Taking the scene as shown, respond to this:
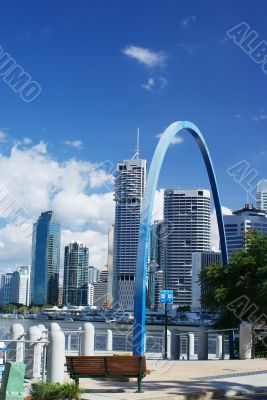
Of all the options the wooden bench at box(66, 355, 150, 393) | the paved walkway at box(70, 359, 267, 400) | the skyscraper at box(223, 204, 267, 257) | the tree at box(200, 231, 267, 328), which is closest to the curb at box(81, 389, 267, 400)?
the paved walkway at box(70, 359, 267, 400)

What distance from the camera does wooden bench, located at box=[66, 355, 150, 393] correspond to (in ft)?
43.7

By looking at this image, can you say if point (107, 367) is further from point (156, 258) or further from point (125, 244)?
point (125, 244)

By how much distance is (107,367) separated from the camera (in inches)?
531

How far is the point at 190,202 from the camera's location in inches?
5349

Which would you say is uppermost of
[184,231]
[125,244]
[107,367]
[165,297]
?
[184,231]

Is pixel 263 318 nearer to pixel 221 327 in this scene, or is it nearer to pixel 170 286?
pixel 221 327

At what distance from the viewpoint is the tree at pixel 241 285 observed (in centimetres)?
2786

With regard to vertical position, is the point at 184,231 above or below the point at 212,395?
above

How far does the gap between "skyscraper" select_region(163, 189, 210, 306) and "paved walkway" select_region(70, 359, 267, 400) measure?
9965cm

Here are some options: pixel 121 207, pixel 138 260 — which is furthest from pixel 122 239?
pixel 138 260

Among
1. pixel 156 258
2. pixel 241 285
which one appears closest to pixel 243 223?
pixel 156 258

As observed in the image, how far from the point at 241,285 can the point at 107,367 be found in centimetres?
1673

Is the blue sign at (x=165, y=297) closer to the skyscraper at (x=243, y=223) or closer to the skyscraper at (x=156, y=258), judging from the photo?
the skyscraper at (x=156, y=258)

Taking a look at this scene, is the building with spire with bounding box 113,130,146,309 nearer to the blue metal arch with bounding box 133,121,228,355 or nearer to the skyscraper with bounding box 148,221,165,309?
the skyscraper with bounding box 148,221,165,309
